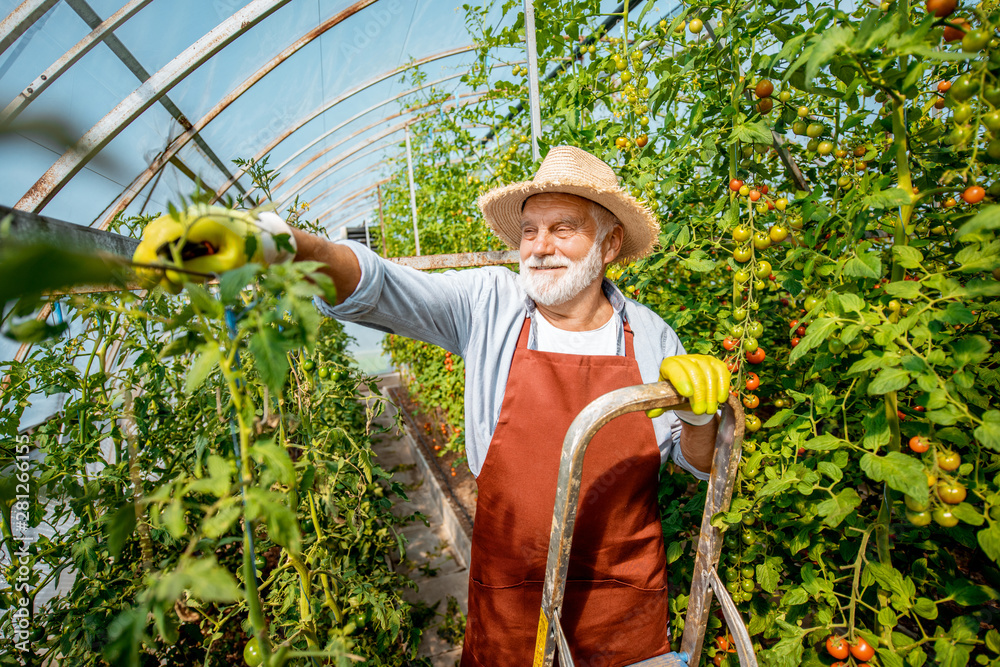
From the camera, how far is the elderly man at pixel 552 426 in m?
1.47

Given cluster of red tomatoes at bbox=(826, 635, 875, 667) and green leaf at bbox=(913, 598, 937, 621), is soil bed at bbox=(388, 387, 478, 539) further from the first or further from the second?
green leaf at bbox=(913, 598, 937, 621)

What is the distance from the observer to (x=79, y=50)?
2646 millimetres

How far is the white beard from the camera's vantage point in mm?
1667

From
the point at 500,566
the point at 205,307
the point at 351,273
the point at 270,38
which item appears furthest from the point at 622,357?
the point at 270,38

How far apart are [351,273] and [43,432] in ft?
3.62

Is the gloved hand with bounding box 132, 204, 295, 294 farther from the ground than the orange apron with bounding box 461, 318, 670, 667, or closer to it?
farther from the ground

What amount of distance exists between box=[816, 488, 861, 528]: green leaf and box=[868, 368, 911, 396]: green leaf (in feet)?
0.95

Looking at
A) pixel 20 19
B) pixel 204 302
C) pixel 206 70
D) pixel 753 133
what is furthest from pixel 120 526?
pixel 206 70

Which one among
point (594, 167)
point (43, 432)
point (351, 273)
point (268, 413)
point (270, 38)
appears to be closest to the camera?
point (268, 413)

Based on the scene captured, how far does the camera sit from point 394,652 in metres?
1.77

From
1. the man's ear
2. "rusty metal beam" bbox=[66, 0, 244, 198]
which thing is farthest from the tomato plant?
"rusty metal beam" bbox=[66, 0, 244, 198]

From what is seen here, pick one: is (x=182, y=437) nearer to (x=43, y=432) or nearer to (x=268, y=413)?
(x=43, y=432)

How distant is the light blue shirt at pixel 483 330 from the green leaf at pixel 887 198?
824 mm

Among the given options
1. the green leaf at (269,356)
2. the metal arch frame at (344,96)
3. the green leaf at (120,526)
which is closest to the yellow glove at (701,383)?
the green leaf at (269,356)
